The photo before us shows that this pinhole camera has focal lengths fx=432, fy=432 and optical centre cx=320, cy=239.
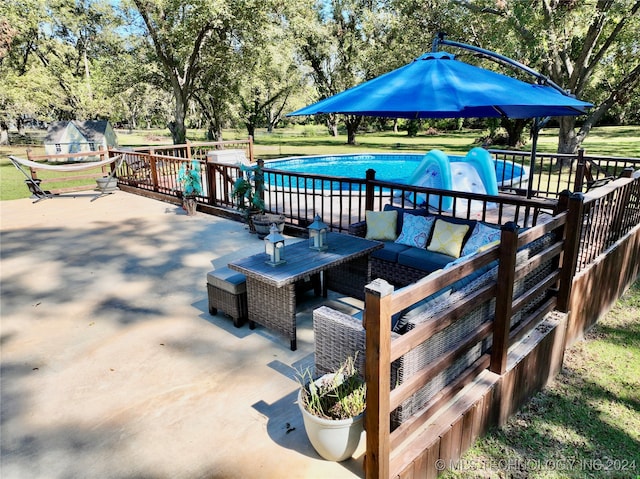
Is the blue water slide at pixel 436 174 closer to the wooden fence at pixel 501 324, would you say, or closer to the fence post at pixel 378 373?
the wooden fence at pixel 501 324

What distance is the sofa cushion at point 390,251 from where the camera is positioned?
4371mm

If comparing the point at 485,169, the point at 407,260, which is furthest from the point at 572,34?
the point at 407,260

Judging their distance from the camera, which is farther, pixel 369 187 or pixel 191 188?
pixel 191 188

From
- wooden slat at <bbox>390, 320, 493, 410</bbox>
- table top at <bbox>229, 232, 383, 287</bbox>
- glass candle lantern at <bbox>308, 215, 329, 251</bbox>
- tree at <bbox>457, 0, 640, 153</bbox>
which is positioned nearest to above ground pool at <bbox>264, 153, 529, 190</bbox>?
tree at <bbox>457, 0, 640, 153</bbox>

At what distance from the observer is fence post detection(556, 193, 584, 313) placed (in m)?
3.11

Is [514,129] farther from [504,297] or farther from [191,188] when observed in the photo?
[504,297]

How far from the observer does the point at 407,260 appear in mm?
4230

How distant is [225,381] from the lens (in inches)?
119

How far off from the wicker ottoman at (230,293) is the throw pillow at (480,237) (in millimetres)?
2091

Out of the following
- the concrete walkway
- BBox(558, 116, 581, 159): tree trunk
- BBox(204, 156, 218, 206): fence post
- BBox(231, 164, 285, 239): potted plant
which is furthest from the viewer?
BBox(558, 116, 581, 159): tree trunk

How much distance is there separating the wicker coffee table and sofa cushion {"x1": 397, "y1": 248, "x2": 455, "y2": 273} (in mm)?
327

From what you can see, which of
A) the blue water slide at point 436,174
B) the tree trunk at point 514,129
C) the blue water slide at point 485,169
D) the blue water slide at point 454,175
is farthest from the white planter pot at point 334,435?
the tree trunk at point 514,129

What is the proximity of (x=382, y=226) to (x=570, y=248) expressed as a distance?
1.96 m

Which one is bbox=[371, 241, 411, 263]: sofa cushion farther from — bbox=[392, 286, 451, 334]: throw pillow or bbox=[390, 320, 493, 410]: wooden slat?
bbox=[392, 286, 451, 334]: throw pillow
